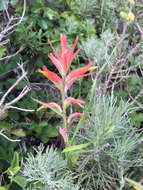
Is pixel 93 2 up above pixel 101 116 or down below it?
above

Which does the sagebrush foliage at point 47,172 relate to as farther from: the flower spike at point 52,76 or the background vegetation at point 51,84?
the flower spike at point 52,76

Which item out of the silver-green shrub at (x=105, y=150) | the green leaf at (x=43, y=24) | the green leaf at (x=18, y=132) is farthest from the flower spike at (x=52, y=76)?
the green leaf at (x=43, y=24)

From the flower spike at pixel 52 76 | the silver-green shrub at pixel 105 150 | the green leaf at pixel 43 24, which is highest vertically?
the green leaf at pixel 43 24

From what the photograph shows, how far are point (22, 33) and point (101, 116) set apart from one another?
2.34 feet

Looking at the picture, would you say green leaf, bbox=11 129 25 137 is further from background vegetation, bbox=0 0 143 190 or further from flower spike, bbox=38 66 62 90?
flower spike, bbox=38 66 62 90

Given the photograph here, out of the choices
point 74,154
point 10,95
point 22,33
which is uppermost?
point 22,33

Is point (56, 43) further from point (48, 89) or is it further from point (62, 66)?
point (62, 66)

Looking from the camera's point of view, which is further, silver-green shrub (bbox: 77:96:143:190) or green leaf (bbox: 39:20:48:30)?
green leaf (bbox: 39:20:48:30)

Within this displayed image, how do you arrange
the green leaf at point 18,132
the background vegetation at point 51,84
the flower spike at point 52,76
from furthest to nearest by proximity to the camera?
the green leaf at point 18,132 < the background vegetation at point 51,84 < the flower spike at point 52,76

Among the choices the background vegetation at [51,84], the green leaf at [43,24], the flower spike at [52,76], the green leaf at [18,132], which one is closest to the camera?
the flower spike at [52,76]

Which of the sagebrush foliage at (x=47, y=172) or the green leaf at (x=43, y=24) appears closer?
the sagebrush foliage at (x=47, y=172)

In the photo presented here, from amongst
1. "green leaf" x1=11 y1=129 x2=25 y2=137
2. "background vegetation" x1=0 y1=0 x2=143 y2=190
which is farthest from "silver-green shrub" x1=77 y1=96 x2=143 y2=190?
"green leaf" x1=11 y1=129 x2=25 y2=137

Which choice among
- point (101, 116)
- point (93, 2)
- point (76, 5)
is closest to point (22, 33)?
point (76, 5)

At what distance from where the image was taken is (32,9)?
1.32m
